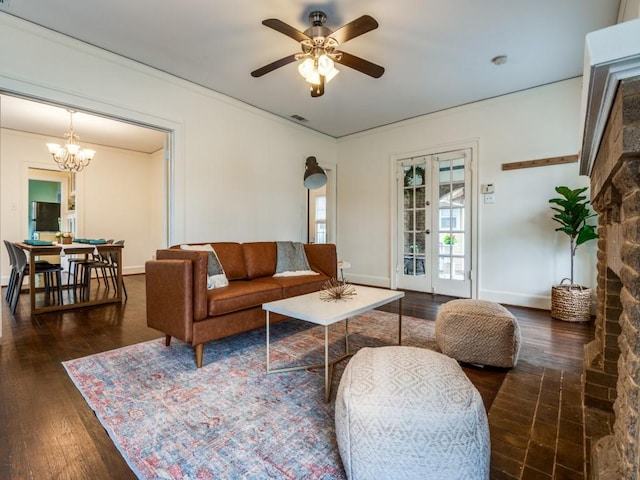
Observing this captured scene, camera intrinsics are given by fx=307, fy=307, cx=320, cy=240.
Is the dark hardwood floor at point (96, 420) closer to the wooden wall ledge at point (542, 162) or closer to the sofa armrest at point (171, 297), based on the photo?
the sofa armrest at point (171, 297)

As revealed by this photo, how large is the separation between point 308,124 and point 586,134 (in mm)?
4515

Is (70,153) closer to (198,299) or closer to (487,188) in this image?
(198,299)

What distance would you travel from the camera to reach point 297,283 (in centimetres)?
313

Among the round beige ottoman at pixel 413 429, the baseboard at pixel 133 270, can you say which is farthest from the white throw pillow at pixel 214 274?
the baseboard at pixel 133 270

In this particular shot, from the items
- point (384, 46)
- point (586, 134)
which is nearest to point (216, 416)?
point (586, 134)

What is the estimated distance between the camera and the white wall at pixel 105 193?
5418mm

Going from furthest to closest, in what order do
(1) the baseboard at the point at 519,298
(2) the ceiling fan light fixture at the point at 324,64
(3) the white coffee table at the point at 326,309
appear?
1. (1) the baseboard at the point at 519,298
2. (2) the ceiling fan light fixture at the point at 324,64
3. (3) the white coffee table at the point at 326,309

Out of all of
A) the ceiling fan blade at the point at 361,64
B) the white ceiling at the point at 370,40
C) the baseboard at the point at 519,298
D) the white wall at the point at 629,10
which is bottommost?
the baseboard at the point at 519,298

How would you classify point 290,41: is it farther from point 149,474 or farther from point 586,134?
point 149,474

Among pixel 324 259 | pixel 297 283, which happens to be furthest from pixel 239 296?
pixel 324 259

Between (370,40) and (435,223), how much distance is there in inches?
107

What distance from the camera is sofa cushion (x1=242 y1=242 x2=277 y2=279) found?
348 cm

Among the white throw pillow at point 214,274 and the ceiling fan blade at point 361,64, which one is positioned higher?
the ceiling fan blade at point 361,64

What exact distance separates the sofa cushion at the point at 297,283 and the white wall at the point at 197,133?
4.33 feet
